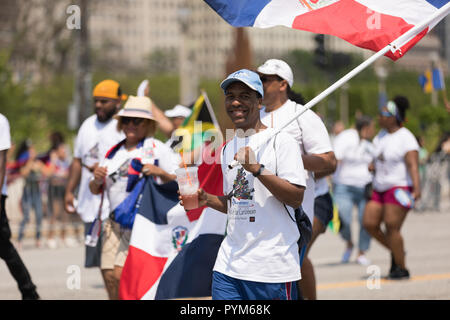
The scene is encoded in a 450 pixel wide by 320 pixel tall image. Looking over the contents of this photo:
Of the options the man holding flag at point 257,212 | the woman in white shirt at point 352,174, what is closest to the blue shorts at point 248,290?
the man holding flag at point 257,212

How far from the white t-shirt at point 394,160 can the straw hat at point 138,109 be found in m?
3.66

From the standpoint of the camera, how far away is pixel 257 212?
4887mm

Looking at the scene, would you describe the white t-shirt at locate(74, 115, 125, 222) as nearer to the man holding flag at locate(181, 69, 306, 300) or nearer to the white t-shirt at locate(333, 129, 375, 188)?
the man holding flag at locate(181, 69, 306, 300)

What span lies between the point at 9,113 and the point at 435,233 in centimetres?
1409

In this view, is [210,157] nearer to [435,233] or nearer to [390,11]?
[390,11]

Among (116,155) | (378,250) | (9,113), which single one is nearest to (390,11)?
(116,155)

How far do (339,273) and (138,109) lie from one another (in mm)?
4503

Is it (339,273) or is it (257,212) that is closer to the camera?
(257,212)

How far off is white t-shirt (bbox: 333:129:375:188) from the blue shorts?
7377 millimetres

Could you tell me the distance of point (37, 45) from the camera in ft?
144

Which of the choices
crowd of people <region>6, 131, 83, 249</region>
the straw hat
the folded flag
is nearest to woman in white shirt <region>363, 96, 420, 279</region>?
the folded flag

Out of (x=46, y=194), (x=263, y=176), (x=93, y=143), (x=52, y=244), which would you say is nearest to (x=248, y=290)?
(x=263, y=176)

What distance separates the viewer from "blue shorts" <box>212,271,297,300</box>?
4840mm

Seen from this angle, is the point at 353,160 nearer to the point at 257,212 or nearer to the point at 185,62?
the point at 257,212
